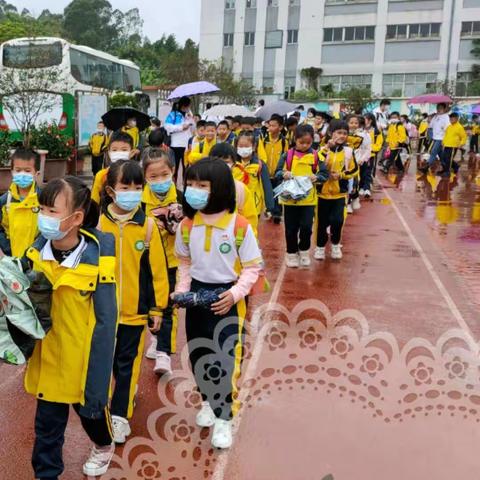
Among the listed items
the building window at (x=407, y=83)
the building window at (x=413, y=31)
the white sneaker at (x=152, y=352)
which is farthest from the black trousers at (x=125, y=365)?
the building window at (x=413, y=31)

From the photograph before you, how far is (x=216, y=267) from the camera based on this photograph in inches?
120

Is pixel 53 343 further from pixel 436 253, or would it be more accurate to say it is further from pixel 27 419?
pixel 436 253

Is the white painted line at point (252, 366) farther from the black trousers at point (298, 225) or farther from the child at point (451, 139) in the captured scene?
the child at point (451, 139)

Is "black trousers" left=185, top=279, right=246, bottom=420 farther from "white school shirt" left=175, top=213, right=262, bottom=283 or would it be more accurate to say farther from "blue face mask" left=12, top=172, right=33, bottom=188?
"blue face mask" left=12, top=172, right=33, bottom=188

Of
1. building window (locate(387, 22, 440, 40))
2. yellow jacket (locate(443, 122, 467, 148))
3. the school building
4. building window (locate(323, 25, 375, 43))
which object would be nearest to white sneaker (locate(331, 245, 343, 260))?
yellow jacket (locate(443, 122, 467, 148))

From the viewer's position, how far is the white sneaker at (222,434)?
10.1 ft

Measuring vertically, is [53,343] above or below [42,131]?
below

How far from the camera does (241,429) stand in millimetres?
3303

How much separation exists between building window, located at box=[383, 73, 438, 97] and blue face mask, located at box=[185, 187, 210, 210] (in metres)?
44.3

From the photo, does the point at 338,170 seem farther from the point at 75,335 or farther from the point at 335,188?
the point at 75,335

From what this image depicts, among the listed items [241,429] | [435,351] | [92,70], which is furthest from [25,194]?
[92,70]

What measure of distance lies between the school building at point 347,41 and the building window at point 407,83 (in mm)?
75

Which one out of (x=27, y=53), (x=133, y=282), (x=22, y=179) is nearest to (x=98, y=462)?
(x=133, y=282)

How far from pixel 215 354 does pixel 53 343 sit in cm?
92
